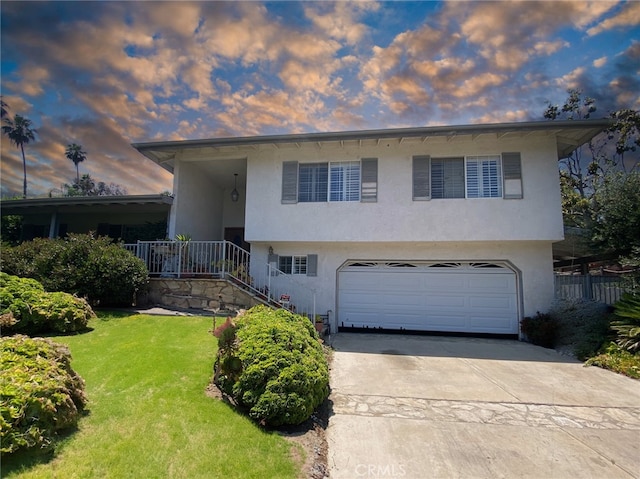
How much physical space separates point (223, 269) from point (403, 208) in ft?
19.5

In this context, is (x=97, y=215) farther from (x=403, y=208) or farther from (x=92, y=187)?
(x=92, y=187)

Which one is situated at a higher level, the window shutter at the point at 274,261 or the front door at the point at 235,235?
the front door at the point at 235,235

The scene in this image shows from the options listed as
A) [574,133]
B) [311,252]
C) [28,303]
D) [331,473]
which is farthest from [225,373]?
[574,133]

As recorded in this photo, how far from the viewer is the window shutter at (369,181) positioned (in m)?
10.6

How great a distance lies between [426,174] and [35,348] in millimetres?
9979

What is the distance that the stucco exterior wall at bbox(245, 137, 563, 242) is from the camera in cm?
981

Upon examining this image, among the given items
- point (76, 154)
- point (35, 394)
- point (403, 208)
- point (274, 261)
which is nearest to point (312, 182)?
→ point (274, 261)

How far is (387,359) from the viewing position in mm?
7621

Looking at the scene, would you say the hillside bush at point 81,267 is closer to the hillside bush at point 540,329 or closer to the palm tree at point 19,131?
the hillside bush at point 540,329

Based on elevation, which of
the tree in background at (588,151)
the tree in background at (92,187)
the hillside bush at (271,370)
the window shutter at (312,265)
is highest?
the tree in background at (92,187)

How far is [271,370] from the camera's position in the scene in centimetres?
430

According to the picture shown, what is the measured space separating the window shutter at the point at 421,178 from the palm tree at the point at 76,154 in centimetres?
5103

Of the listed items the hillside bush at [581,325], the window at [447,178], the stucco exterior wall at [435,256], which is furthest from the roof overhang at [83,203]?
the hillside bush at [581,325]

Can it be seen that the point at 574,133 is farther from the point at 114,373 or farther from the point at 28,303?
the point at 28,303
